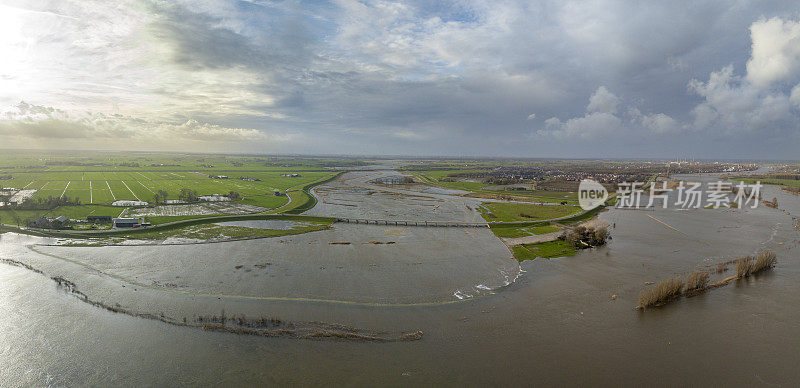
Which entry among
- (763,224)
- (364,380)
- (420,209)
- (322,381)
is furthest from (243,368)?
(763,224)

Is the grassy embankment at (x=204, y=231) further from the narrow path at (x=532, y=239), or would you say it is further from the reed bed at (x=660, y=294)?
the reed bed at (x=660, y=294)

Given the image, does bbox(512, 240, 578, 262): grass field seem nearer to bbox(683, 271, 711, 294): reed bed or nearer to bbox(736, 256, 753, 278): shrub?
bbox(683, 271, 711, 294): reed bed

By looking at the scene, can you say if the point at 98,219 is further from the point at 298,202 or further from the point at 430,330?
the point at 430,330

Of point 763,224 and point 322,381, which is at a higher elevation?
point 763,224

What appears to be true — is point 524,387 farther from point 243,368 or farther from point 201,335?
point 201,335

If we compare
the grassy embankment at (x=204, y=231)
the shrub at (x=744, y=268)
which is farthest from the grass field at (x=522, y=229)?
the grassy embankment at (x=204, y=231)

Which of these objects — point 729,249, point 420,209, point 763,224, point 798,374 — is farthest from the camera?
point 420,209

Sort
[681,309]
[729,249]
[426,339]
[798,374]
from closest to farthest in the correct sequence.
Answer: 1. [798,374]
2. [426,339]
3. [681,309]
4. [729,249]
